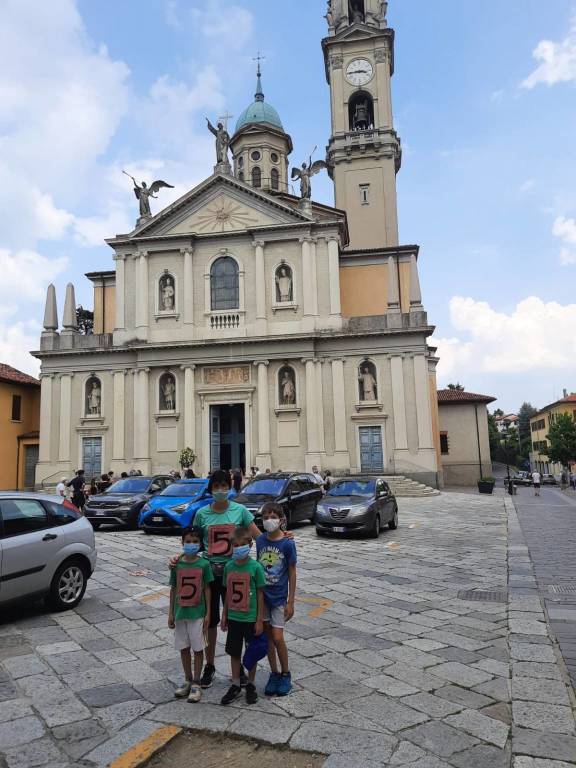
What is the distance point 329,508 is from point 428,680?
29.1 ft

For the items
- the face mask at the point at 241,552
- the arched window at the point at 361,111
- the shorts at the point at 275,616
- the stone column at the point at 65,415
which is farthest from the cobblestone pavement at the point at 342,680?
the arched window at the point at 361,111

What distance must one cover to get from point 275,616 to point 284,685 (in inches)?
22.3

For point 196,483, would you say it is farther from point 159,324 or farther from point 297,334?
point 159,324

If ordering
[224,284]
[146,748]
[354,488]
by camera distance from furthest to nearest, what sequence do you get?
[224,284] → [354,488] → [146,748]

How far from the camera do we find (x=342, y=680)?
16.4ft

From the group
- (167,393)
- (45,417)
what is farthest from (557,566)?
(45,417)

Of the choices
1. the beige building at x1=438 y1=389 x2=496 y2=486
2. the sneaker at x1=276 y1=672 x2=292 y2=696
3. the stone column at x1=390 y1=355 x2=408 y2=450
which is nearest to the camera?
the sneaker at x1=276 y1=672 x2=292 y2=696

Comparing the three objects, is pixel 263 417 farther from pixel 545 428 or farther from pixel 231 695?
pixel 545 428

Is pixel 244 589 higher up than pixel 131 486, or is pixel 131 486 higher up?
pixel 131 486

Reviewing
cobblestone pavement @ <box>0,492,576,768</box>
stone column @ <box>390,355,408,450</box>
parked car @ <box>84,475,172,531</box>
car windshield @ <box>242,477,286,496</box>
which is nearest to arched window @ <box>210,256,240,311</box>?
stone column @ <box>390,355,408,450</box>

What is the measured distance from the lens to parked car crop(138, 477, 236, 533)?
14.3 m

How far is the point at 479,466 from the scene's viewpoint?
3550 cm

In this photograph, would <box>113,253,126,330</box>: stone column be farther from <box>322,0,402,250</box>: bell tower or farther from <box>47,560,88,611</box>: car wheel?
<box>47,560,88,611</box>: car wheel

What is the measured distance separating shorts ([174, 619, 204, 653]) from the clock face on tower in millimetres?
38983
